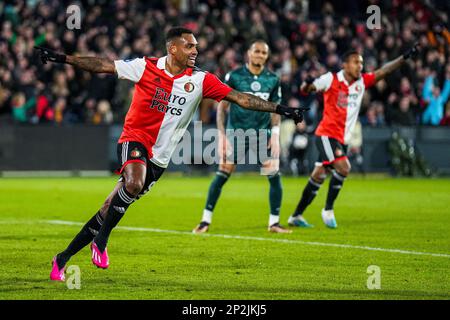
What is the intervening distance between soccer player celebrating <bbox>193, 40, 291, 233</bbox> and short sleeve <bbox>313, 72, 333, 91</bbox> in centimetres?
65

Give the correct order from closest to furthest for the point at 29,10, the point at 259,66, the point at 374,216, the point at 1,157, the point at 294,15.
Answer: the point at 259,66
the point at 374,216
the point at 1,157
the point at 29,10
the point at 294,15

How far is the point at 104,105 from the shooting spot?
25.8m

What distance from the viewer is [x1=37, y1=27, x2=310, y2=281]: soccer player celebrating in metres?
9.12

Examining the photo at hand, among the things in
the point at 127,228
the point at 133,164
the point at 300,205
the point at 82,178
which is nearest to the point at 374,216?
the point at 300,205

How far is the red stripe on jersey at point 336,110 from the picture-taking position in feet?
46.9

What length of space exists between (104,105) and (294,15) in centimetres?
753

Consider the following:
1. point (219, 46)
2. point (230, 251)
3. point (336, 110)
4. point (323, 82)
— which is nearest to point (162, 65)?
point (230, 251)

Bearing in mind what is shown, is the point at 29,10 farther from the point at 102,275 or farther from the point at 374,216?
the point at 102,275

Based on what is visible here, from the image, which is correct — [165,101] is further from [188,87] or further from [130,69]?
[130,69]

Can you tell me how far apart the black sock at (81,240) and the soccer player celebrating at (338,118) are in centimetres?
552

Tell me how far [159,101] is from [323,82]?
5.00m

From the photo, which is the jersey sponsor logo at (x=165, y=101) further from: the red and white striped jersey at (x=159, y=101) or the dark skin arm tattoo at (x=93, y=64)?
the dark skin arm tattoo at (x=93, y=64)

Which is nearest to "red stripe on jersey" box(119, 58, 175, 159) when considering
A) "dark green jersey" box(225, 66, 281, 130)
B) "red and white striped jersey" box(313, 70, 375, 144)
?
"dark green jersey" box(225, 66, 281, 130)

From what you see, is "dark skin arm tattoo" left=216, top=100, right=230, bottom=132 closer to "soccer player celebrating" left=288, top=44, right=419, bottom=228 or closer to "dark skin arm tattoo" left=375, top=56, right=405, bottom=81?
"soccer player celebrating" left=288, top=44, right=419, bottom=228
